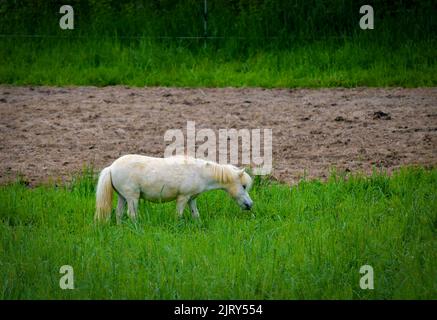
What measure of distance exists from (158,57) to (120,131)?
3691 mm

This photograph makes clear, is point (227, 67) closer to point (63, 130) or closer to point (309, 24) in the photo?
point (309, 24)

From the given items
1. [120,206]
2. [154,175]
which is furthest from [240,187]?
[120,206]

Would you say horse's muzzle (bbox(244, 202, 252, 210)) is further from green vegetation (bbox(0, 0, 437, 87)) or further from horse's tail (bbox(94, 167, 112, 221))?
green vegetation (bbox(0, 0, 437, 87))

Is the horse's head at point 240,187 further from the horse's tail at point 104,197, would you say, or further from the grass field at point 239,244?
the horse's tail at point 104,197

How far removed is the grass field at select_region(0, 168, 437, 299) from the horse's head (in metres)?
0.20

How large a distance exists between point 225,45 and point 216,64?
21.8 inches

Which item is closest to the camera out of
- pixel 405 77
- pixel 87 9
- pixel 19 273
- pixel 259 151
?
pixel 19 273

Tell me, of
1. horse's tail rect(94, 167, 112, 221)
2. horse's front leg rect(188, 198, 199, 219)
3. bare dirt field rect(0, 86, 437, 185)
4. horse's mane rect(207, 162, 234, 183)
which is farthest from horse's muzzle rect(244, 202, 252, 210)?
bare dirt field rect(0, 86, 437, 185)

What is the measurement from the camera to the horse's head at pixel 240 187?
8.41 m

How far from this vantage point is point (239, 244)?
7.38 meters

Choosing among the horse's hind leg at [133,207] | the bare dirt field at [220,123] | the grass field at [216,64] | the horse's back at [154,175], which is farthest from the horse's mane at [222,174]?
the grass field at [216,64]

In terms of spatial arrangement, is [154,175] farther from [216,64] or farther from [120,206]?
[216,64]

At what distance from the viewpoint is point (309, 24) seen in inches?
618
